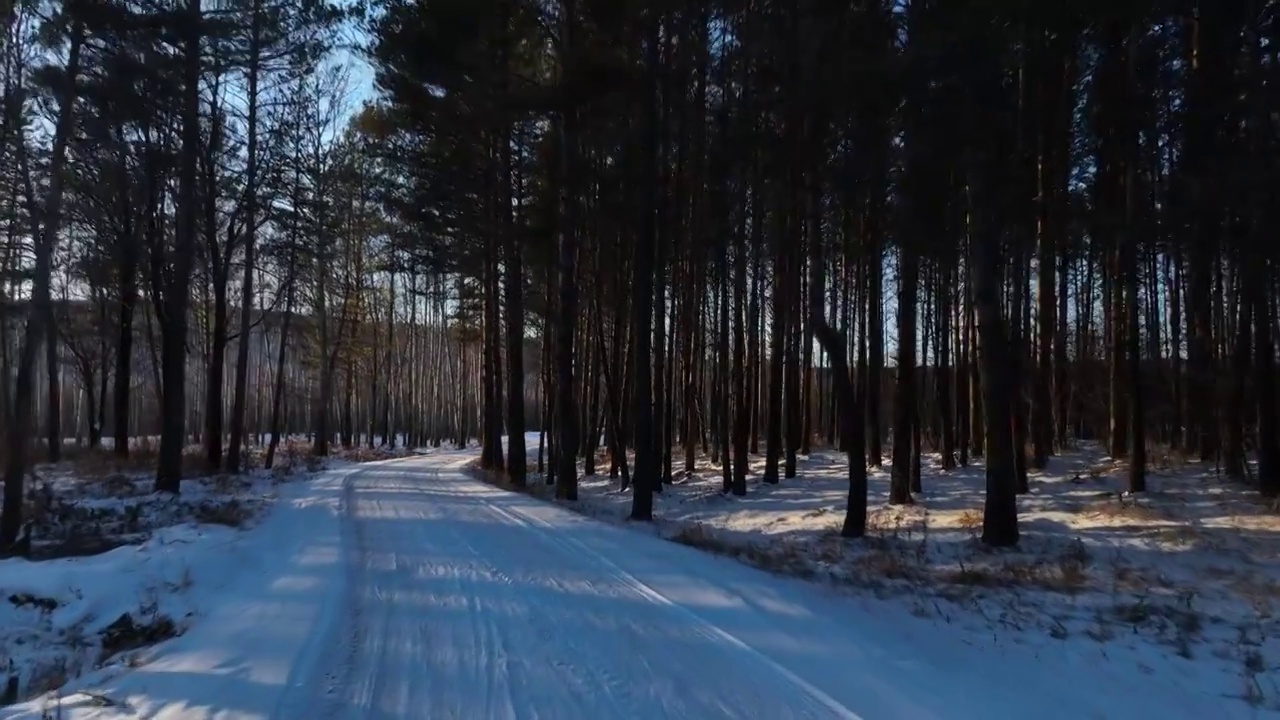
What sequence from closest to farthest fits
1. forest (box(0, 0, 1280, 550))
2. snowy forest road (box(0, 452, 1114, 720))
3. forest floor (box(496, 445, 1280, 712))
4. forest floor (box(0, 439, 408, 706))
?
snowy forest road (box(0, 452, 1114, 720))
forest floor (box(496, 445, 1280, 712))
forest floor (box(0, 439, 408, 706))
forest (box(0, 0, 1280, 550))

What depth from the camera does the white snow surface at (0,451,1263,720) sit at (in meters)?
6.25

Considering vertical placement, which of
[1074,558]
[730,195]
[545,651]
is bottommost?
[1074,558]

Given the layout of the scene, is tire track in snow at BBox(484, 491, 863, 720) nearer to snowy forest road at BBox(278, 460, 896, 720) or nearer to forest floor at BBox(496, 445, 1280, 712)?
snowy forest road at BBox(278, 460, 896, 720)

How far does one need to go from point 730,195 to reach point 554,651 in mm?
16878

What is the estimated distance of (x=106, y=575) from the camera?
1116 cm

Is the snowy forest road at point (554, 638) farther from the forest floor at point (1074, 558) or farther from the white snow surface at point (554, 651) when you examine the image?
the forest floor at point (1074, 558)

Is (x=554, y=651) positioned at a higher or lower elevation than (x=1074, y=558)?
higher

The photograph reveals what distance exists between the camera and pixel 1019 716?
6.11 meters

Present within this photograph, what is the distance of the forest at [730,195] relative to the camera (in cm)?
1409

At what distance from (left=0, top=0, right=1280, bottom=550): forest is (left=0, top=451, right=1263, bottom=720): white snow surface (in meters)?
5.62

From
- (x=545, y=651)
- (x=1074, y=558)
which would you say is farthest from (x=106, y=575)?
(x=1074, y=558)

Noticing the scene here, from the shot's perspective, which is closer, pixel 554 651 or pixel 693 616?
pixel 554 651

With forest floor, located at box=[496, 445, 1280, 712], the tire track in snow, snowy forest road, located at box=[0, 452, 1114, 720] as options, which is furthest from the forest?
snowy forest road, located at box=[0, 452, 1114, 720]

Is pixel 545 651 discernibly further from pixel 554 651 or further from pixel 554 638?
pixel 554 638
